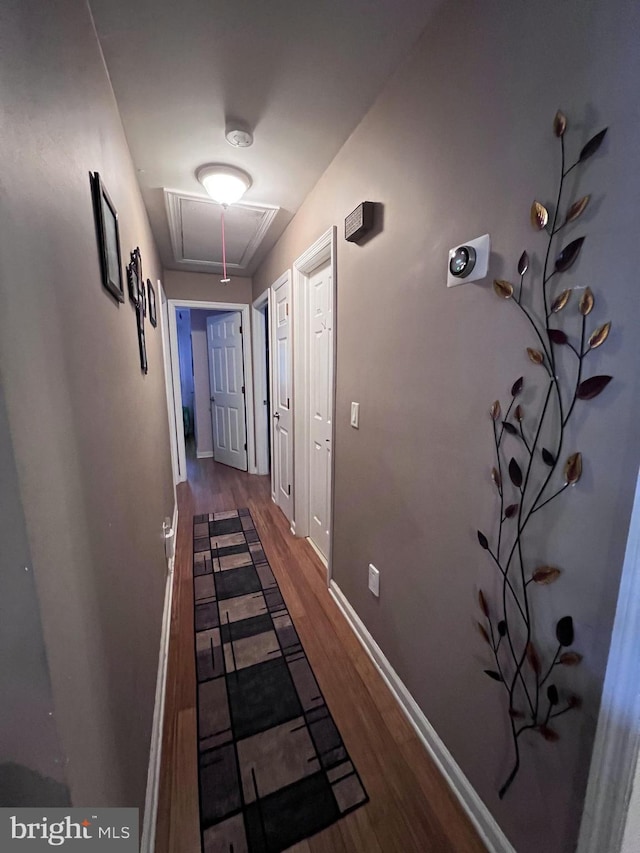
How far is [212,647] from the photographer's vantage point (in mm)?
1657

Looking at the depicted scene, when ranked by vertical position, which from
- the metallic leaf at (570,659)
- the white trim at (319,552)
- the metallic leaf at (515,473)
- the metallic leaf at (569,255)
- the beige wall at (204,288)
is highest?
the beige wall at (204,288)

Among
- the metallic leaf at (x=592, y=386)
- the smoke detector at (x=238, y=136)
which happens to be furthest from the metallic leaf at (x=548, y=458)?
the smoke detector at (x=238, y=136)

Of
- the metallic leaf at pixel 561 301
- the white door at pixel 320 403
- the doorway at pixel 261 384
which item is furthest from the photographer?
the doorway at pixel 261 384

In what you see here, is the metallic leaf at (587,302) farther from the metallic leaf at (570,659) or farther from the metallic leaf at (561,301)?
the metallic leaf at (570,659)

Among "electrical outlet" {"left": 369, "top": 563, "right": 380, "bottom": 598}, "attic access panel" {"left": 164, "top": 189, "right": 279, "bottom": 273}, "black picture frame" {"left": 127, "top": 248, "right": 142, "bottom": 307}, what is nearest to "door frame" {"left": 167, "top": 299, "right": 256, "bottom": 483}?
"attic access panel" {"left": 164, "top": 189, "right": 279, "bottom": 273}

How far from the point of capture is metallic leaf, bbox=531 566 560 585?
0.74 m

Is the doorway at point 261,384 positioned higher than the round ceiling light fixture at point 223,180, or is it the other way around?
the round ceiling light fixture at point 223,180

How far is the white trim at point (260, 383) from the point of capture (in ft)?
12.6

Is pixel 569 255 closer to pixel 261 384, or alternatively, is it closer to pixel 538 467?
pixel 538 467

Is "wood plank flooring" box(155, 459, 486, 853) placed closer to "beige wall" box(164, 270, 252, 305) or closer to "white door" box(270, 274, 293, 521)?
"white door" box(270, 274, 293, 521)

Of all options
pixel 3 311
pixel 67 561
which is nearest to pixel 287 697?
pixel 67 561

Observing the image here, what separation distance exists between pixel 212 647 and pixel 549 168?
2189mm

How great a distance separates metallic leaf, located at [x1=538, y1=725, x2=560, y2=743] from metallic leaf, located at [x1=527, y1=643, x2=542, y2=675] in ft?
0.42

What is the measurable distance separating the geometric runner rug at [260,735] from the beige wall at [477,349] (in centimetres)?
40
